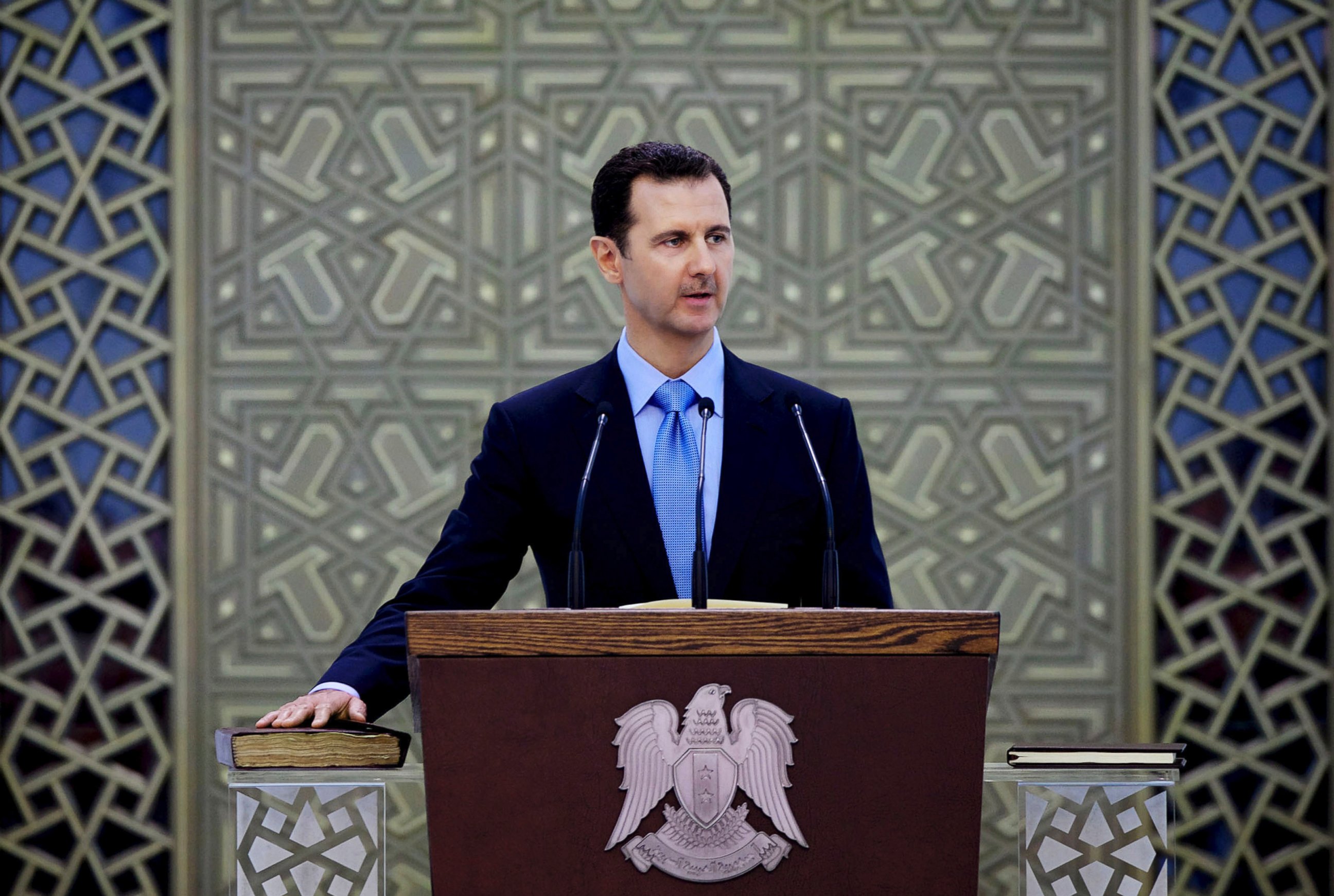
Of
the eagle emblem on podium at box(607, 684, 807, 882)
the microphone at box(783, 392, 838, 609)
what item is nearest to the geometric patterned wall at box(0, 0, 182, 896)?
the microphone at box(783, 392, 838, 609)

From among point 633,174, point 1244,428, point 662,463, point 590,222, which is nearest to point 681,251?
point 633,174

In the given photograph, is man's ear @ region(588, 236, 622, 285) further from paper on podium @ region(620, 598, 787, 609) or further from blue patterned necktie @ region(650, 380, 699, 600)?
paper on podium @ region(620, 598, 787, 609)

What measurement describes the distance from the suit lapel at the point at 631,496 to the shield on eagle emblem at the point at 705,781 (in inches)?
24.2

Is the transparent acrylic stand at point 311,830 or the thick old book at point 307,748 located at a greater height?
the thick old book at point 307,748

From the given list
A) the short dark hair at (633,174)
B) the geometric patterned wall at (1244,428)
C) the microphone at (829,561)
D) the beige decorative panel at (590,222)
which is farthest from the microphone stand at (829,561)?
the geometric patterned wall at (1244,428)

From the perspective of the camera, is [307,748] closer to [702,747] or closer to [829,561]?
[702,747]

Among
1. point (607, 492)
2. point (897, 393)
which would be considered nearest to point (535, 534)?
point (607, 492)

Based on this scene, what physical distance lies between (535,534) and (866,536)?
0.53 metres

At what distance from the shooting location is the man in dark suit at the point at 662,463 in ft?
7.02

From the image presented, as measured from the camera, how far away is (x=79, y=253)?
4.32 meters

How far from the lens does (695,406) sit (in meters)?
2.24

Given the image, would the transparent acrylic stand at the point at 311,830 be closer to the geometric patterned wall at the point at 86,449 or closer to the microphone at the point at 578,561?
the microphone at the point at 578,561

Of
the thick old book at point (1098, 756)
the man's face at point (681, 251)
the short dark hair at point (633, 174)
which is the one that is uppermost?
the short dark hair at point (633, 174)

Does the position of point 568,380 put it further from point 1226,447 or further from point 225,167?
point 1226,447
